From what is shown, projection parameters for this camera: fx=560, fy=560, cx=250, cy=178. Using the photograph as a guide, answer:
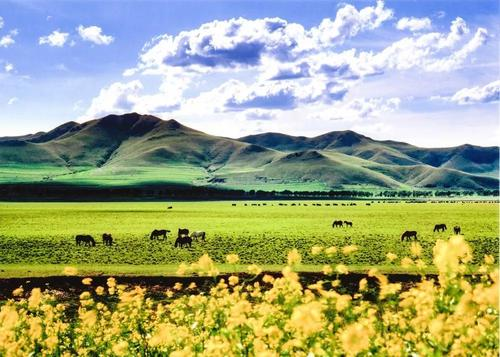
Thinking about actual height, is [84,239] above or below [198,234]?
below

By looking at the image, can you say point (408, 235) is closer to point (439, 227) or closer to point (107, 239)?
point (439, 227)

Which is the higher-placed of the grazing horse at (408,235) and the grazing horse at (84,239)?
the grazing horse at (408,235)

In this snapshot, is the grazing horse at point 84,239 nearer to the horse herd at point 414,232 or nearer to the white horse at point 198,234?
the white horse at point 198,234

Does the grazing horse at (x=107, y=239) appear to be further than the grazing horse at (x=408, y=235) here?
No

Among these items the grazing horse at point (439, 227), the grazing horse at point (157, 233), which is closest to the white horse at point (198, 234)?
the grazing horse at point (157, 233)

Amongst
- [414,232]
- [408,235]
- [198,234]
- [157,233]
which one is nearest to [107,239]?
[157,233]

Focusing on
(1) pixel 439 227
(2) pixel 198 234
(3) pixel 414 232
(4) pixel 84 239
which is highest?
(3) pixel 414 232

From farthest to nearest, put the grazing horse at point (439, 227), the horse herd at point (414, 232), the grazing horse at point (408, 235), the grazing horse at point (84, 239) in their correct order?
the grazing horse at point (439, 227) → the horse herd at point (414, 232) → the grazing horse at point (408, 235) → the grazing horse at point (84, 239)

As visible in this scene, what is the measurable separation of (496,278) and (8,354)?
6293mm

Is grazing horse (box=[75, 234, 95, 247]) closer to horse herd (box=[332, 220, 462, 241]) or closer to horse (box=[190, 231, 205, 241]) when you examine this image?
horse (box=[190, 231, 205, 241])

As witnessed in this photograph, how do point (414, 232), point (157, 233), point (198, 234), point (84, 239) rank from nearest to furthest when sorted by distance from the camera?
1. point (84, 239)
2. point (414, 232)
3. point (198, 234)
4. point (157, 233)

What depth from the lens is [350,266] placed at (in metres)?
33.8

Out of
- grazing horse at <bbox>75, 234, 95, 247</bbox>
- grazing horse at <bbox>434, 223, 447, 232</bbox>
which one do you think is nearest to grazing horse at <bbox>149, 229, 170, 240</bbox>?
grazing horse at <bbox>75, 234, 95, 247</bbox>

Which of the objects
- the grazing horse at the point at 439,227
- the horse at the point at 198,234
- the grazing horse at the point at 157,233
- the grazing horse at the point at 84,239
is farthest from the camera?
the grazing horse at the point at 439,227
